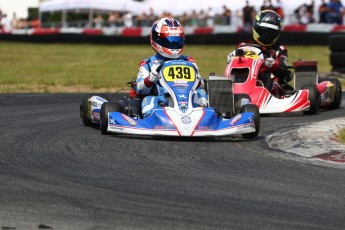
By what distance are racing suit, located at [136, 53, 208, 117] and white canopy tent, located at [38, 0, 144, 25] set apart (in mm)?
27772

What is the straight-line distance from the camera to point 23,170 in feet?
24.9

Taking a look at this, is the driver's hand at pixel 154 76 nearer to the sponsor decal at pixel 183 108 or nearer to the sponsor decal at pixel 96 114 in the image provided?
the sponsor decal at pixel 183 108

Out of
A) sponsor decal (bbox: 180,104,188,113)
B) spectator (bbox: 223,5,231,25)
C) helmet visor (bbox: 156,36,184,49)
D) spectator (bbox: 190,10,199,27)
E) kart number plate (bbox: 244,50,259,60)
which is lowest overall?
spectator (bbox: 190,10,199,27)

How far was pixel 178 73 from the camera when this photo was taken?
34.1ft

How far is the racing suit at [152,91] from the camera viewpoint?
34.2ft

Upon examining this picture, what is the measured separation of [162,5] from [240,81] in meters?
24.0

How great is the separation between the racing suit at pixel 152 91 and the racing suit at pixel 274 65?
105 inches

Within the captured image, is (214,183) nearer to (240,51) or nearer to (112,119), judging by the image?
(112,119)

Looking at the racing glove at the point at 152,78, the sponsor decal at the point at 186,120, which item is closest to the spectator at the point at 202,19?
the racing glove at the point at 152,78

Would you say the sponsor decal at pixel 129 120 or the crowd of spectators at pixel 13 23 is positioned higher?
the sponsor decal at pixel 129 120

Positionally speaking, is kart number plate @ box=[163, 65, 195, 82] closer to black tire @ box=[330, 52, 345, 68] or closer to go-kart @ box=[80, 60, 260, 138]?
go-kart @ box=[80, 60, 260, 138]

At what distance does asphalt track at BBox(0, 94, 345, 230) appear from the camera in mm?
5852

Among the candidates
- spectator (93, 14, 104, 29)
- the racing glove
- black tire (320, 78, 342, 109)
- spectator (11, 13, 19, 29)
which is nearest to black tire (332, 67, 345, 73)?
black tire (320, 78, 342, 109)

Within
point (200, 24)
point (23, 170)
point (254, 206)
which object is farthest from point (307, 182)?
point (200, 24)
